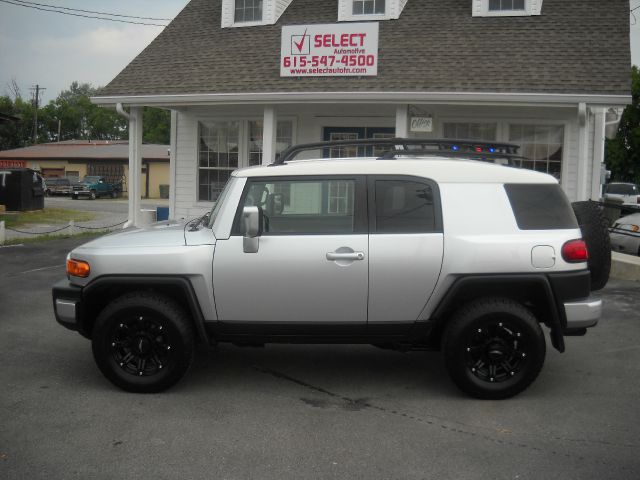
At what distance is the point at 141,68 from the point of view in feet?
49.1

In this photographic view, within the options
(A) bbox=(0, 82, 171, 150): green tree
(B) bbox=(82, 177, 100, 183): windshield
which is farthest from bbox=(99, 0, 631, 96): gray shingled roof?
(A) bbox=(0, 82, 171, 150): green tree

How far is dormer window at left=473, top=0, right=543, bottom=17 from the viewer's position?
13.8 metres

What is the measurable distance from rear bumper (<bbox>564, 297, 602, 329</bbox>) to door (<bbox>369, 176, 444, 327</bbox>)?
1.06 metres

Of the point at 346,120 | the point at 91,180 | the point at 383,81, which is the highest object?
the point at 383,81

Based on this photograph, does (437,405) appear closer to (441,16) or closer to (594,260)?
(594,260)

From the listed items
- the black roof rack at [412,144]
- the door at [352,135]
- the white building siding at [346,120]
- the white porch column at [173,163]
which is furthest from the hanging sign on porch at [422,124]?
the black roof rack at [412,144]

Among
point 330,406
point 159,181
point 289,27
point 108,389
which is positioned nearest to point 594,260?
point 330,406

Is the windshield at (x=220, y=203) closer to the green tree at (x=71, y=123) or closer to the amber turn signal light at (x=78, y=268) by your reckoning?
the amber turn signal light at (x=78, y=268)

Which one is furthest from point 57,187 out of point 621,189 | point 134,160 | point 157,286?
point 157,286

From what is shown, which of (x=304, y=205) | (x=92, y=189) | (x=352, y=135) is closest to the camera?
(x=304, y=205)

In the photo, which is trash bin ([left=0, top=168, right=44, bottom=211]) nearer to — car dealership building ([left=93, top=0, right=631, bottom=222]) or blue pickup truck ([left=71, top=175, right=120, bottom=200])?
car dealership building ([left=93, top=0, right=631, bottom=222])

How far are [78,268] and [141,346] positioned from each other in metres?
0.81

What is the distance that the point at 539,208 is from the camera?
5.63m

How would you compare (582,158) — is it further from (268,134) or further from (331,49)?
(268,134)
